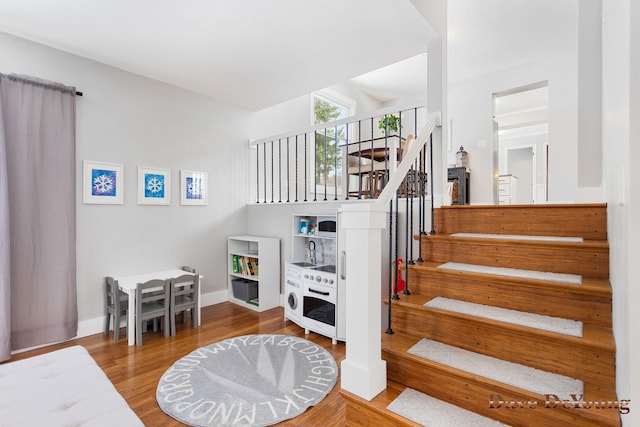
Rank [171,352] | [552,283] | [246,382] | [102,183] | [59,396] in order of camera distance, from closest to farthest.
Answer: [59,396] < [552,283] < [246,382] < [171,352] < [102,183]

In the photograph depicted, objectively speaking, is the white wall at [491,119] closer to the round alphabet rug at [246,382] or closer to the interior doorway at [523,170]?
the round alphabet rug at [246,382]

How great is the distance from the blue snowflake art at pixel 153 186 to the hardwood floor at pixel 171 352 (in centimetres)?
146

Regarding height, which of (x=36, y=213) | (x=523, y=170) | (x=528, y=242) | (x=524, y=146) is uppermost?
(x=524, y=146)

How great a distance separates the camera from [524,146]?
27.6ft

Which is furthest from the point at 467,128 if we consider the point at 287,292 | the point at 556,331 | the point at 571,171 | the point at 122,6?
the point at 122,6

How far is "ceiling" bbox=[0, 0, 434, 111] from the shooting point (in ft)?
7.91

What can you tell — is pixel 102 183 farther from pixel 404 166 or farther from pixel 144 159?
pixel 404 166

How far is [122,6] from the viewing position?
7.71 ft

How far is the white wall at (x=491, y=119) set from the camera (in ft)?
14.5

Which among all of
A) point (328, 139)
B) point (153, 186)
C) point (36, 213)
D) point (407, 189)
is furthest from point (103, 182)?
point (328, 139)

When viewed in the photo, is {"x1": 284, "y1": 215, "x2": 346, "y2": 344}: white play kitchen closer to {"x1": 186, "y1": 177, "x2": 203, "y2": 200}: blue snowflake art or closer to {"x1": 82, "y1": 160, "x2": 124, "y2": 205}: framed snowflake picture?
{"x1": 186, "y1": 177, "x2": 203, "y2": 200}: blue snowflake art

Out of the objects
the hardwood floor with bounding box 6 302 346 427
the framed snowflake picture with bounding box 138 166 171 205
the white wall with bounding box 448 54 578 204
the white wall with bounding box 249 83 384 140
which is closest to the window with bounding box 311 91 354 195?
the white wall with bounding box 249 83 384 140

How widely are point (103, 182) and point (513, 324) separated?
3.66 m

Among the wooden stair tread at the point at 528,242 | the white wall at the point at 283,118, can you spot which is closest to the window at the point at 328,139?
the white wall at the point at 283,118
